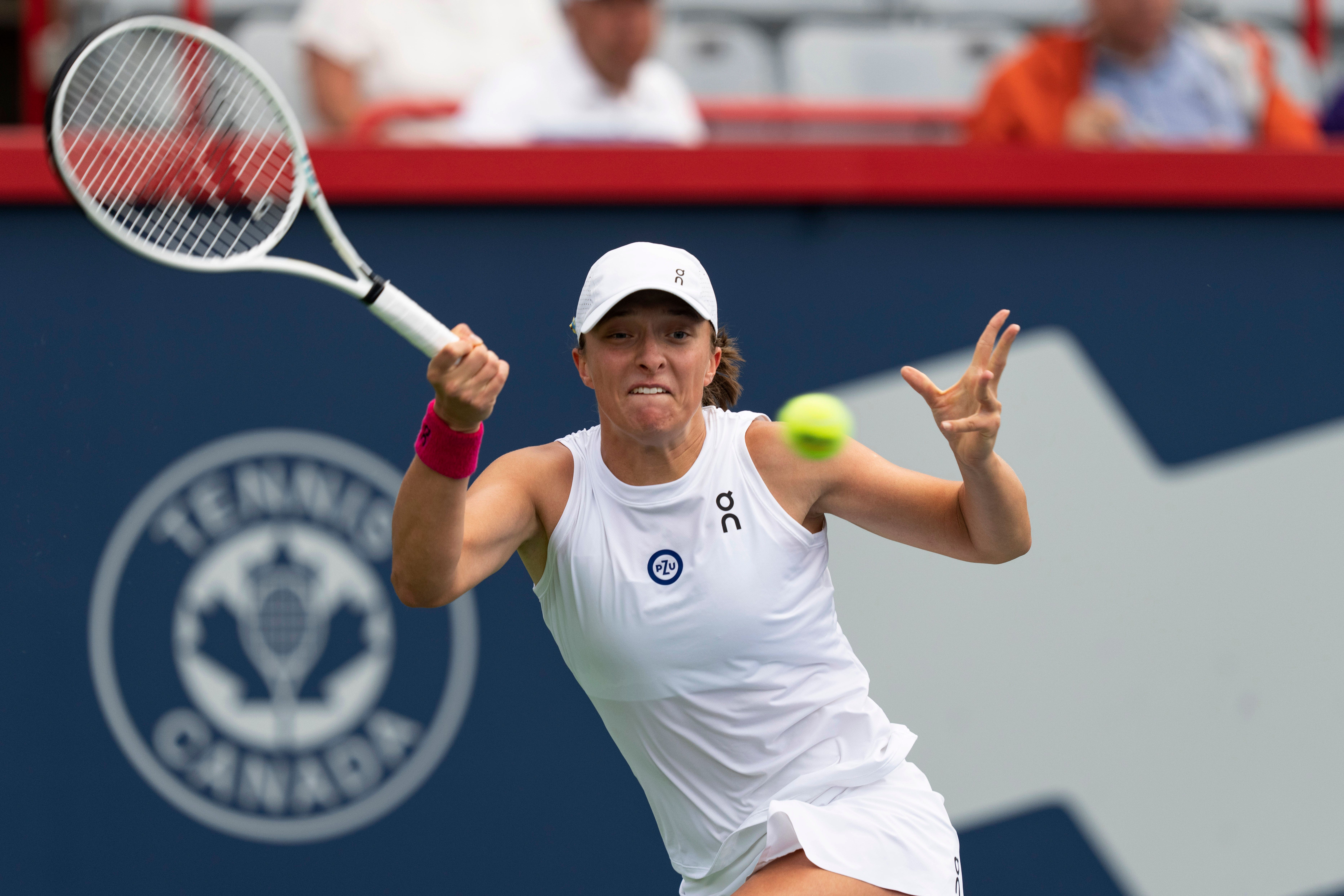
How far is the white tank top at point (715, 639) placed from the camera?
239cm

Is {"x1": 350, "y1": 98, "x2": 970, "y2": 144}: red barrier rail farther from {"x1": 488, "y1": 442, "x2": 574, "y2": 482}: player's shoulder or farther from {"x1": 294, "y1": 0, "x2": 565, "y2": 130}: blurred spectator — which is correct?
{"x1": 488, "y1": 442, "x2": 574, "y2": 482}: player's shoulder

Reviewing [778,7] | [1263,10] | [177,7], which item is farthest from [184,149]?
[1263,10]

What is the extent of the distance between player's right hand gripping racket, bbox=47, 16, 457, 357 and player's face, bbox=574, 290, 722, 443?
0.55 meters

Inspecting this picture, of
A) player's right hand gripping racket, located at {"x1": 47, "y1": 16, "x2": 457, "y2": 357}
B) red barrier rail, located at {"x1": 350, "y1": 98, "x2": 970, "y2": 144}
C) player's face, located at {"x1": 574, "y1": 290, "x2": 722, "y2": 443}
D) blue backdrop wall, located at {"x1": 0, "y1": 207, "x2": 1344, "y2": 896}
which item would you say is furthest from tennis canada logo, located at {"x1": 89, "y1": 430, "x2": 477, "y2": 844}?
red barrier rail, located at {"x1": 350, "y1": 98, "x2": 970, "y2": 144}

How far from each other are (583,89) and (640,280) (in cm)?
182

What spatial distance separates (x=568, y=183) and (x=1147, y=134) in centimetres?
164

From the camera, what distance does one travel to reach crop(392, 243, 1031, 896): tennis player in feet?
7.58

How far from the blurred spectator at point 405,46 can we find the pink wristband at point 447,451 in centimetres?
210

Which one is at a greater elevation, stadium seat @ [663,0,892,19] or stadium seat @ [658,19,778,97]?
stadium seat @ [663,0,892,19]

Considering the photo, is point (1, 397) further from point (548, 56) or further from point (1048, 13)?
point (1048, 13)

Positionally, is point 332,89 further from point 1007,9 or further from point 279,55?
point 1007,9

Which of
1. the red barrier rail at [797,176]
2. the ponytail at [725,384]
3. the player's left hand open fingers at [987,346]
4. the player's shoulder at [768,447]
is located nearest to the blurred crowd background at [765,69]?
the red barrier rail at [797,176]

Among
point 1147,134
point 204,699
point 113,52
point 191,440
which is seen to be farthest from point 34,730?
point 1147,134

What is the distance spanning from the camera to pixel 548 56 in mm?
3945
